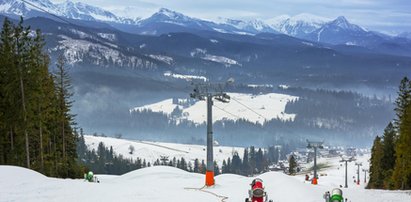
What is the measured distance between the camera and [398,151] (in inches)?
2562

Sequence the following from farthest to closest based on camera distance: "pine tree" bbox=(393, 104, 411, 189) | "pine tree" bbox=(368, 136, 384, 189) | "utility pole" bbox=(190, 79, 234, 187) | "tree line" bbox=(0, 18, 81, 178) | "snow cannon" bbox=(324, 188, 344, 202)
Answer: "pine tree" bbox=(368, 136, 384, 189)
"pine tree" bbox=(393, 104, 411, 189)
"tree line" bbox=(0, 18, 81, 178)
"utility pole" bbox=(190, 79, 234, 187)
"snow cannon" bbox=(324, 188, 344, 202)

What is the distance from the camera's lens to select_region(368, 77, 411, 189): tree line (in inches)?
2508

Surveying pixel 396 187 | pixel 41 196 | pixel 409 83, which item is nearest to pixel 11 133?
pixel 41 196

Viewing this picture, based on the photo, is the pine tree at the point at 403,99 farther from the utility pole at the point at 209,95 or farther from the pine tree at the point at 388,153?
the utility pole at the point at 209,95

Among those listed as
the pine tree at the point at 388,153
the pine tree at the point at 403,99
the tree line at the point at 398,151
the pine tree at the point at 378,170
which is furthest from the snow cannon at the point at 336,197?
the pine tree at the point at 378,170

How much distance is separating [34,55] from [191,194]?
27.1 metres

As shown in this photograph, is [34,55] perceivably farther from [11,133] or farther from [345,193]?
[345,193]

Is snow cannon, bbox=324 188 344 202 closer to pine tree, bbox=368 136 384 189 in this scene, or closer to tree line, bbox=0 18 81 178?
tree line, bbox=0 18 81 178

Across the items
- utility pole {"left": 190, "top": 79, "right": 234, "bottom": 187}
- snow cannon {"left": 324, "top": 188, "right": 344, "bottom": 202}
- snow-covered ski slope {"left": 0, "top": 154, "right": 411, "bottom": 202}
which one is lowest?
snow-covered ski slope {"left": 0, "top": 154, "right": 411, "bottom": 202}

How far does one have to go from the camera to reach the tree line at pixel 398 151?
6371 cm

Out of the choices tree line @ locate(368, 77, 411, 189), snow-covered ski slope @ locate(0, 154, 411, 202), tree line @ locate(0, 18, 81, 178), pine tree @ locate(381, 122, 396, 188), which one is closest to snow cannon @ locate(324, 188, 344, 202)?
snow-covered ski slope @ locate(0, 154, 411, 202)

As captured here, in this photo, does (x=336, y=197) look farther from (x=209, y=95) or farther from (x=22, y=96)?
(x=22, y=96)

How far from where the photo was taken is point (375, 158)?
9444cm

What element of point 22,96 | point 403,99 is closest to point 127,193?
point 22,96
